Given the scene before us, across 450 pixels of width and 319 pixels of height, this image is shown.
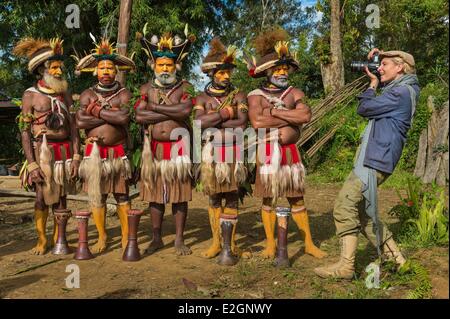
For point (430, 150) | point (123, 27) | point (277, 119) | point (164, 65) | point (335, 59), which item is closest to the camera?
point (277, 119)

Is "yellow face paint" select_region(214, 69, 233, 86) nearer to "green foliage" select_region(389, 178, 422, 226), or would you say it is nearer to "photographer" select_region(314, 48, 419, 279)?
"photographer" select_region(314, 48, 419, 279)

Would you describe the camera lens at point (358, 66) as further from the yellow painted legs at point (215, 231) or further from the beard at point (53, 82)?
the beard at point (53, 82)

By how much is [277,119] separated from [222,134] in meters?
0.60

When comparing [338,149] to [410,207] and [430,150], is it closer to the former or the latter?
[430,150]

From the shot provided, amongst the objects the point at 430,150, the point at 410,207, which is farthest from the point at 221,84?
the point at 430,150

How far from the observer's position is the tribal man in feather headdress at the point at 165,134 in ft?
16.7

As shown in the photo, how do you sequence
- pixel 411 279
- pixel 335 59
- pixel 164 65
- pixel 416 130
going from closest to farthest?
pixel 411 279 < pixel 164 65 < pixel 416 130 < pixel 335 59

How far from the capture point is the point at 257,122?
4.87 m

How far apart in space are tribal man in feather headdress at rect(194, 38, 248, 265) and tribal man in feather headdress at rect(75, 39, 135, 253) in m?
0.93

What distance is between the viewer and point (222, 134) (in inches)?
193

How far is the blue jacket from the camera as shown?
3.95 m

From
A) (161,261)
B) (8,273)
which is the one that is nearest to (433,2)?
(161,261)

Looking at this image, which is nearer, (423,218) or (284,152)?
(284,152)

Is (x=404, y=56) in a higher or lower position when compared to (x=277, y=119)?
higher
